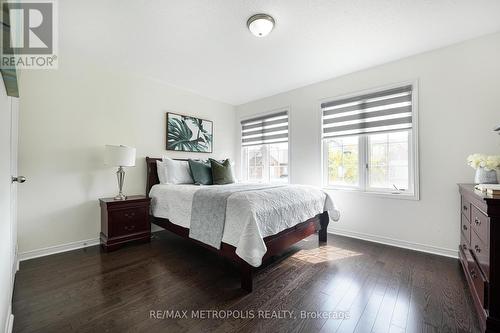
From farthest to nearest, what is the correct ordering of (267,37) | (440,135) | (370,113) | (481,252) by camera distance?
(370,113)
(440,135)
(267,37)
(481,252)

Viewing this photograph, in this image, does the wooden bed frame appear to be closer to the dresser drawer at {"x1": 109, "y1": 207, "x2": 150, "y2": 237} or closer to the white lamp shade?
the dresser drawer at {"x1": 109, "y1": 207, "x2": 150, "y2": 237}

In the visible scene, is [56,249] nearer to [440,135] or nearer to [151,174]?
[151,174]

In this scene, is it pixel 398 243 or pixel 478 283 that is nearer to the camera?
pixel 478 283

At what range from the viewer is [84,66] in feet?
9.21

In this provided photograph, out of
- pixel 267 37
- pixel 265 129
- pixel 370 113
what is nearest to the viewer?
pixel 267 37

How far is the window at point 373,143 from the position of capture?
2750 millimetres

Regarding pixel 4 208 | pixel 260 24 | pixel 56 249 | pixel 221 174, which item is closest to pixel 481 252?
pixel 260 24

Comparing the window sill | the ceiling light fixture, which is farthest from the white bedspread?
the ceiling light fixture

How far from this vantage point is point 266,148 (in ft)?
14.4

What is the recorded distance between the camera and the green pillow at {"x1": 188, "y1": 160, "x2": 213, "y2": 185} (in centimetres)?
328

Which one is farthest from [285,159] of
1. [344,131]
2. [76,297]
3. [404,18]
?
[76,297]

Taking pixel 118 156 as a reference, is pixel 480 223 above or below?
below

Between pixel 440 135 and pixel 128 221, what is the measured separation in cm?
402

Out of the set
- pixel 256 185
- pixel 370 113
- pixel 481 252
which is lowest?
pixel 481 252
